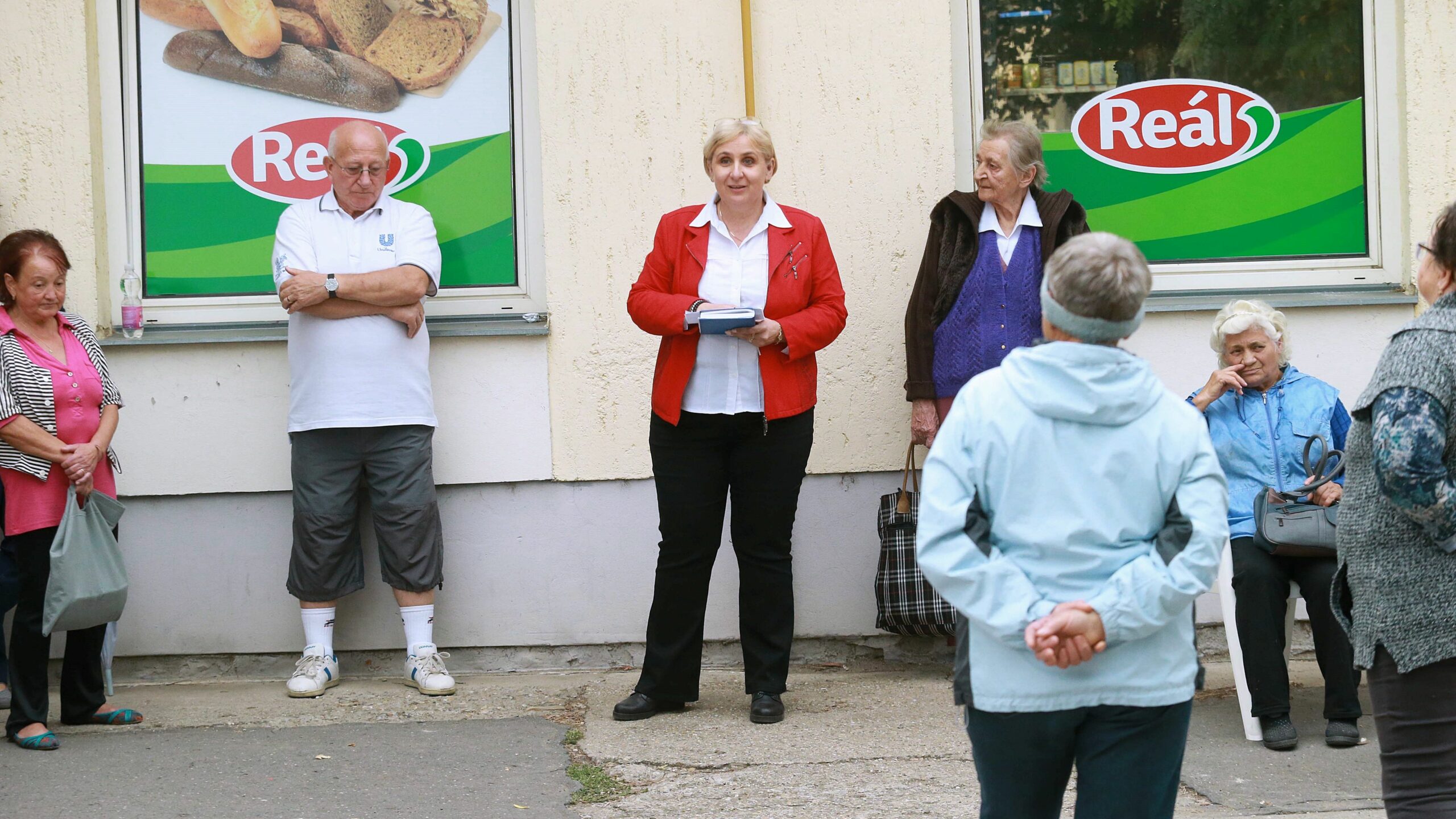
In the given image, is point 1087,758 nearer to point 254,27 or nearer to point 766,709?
point 766,709

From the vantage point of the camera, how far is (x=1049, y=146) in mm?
5914

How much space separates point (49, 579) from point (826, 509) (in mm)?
2907

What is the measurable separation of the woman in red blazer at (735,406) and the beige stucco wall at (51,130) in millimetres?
2414

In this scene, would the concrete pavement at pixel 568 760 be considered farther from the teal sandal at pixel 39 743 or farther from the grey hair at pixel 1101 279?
the grey hair at pixel 1101 279

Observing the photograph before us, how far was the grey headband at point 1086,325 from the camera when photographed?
2.40 m

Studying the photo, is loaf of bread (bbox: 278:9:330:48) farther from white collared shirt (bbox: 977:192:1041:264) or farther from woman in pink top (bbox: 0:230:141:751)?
white collared shirt (bbox: 977:192:1041:264)

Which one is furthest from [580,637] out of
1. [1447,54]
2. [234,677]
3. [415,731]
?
[1447,54]

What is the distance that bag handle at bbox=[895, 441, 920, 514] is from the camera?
5457 millimetres

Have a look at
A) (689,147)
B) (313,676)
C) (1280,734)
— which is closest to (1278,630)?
(1280,734)

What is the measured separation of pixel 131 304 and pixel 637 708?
2.65 metres

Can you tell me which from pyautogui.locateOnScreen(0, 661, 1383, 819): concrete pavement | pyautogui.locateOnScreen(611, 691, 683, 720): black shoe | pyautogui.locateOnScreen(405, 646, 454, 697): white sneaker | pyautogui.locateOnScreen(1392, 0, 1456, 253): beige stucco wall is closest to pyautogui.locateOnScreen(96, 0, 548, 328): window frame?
pyautogui.locateOnScreen(405, 646, 454, 697): white sneaker

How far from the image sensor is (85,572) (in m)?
4.60

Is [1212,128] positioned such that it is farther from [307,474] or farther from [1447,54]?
[307,474]

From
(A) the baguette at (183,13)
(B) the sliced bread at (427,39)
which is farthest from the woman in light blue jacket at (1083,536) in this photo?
(A) the baguette at (183,13)
